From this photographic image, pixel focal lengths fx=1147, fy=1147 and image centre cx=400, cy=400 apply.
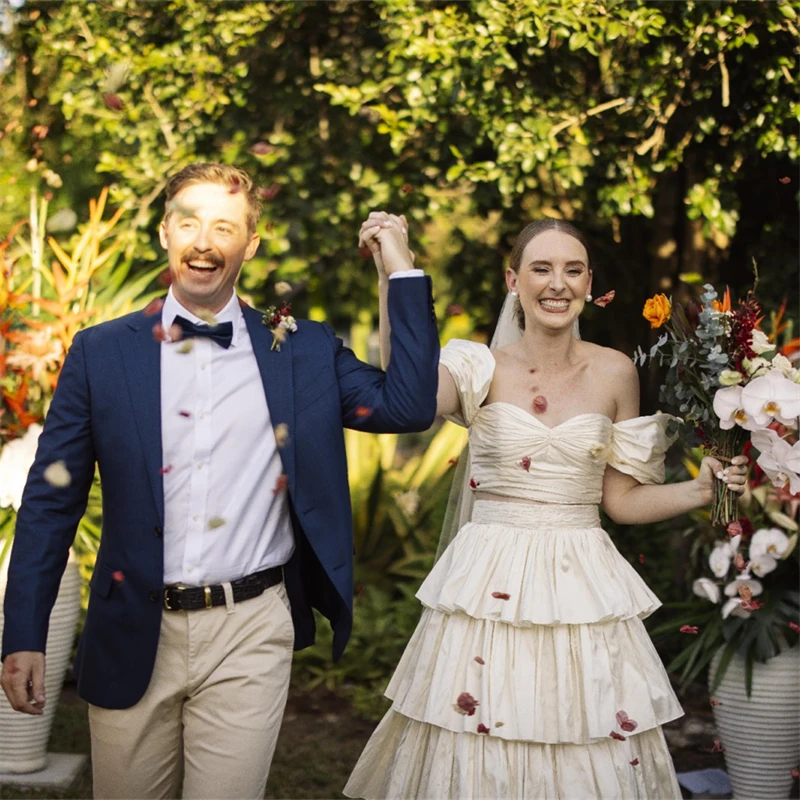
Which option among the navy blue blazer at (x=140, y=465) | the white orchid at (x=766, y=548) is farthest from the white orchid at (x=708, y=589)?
the navy blue blazer at (x=140, y=465)

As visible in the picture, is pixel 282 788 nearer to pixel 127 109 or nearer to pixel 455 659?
pixel 455 659

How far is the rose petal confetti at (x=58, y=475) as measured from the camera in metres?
2.60

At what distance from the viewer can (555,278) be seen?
10.5 ft

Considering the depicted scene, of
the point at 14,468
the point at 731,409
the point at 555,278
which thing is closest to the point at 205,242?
the point at 555,278

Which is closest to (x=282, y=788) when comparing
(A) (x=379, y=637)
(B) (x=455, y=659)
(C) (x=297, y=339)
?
(A) (x=379, y=637)

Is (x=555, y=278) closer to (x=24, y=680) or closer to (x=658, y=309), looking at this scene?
(x=658, y=309)

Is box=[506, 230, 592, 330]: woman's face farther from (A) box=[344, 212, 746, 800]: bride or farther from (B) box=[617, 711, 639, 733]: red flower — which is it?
(B) box=[617, 711, 639, 733]: red flower

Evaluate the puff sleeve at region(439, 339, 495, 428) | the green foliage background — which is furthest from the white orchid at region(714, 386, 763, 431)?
the green foliage background

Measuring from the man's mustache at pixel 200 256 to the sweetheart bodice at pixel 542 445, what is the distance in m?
0.80

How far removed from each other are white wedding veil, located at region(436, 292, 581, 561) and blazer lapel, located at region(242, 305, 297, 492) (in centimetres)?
95

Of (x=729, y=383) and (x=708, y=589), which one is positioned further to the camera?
(x=708, y=589)

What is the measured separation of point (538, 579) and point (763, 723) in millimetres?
1490

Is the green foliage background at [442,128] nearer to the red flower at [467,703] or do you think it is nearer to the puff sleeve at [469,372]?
the puff sleeve at [469,372]

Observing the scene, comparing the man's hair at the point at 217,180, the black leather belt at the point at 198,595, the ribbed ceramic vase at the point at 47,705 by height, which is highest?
the man's hair at the point at 217,180
